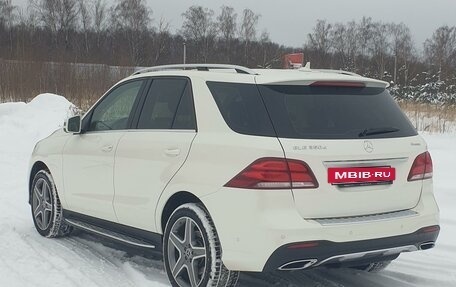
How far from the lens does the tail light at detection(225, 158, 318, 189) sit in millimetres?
3588

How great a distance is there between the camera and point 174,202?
4305 mm

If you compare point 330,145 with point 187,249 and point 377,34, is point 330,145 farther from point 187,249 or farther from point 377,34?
point 377,34

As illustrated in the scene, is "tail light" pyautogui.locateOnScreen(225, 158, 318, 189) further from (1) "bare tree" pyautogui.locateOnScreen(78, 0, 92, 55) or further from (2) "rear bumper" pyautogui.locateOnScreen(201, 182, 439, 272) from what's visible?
(1) "bare tree" pyautogui.locateOnScreen(78, 0, 92, 55)

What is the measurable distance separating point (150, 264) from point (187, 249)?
1.04 metres

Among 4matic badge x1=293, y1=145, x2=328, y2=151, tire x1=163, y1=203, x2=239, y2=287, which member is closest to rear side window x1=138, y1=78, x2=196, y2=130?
tire x1=163, y1=203, x2=239, y2=287

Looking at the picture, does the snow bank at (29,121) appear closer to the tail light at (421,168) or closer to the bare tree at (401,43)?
the tail light at (421,168)

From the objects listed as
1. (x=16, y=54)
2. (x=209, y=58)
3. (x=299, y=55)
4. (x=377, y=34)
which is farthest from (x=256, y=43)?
(x=299, y=55)

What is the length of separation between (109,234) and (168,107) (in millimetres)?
1311

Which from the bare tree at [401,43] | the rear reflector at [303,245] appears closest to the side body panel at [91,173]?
the rear reflector at [303,245]

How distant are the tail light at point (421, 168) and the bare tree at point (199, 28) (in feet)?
215

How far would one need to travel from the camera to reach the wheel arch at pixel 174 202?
13.5ft

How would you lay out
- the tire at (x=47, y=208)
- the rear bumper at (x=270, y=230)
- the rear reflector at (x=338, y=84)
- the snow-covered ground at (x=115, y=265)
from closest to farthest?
the rear bumper at (x=270, y=230) → the rear reflector at (x=338, y=84) → the snow-covered ground at (x=115, y=265) → the tire at (x=47, y=208)

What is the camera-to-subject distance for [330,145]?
3729 mm

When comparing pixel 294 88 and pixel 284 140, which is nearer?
pixel 284 140
